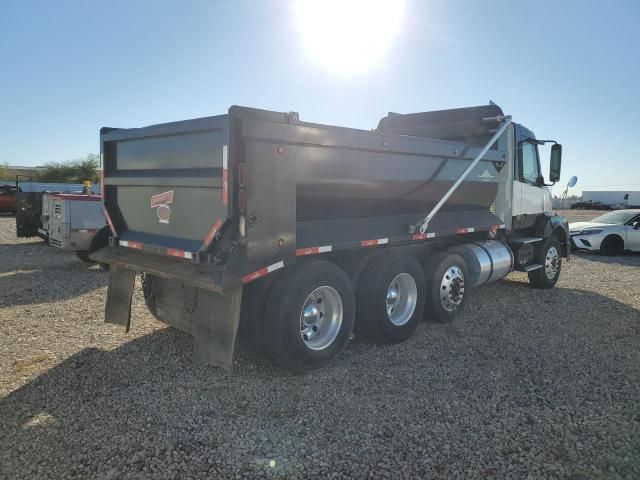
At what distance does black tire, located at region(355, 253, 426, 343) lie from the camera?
5246 mm

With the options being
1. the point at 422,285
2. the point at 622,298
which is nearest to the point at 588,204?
the point at 622,298

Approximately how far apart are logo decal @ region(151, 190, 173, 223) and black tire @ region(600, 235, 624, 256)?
1330cm

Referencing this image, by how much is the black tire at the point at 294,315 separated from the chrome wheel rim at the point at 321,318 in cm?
6

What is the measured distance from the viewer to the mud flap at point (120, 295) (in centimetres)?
537

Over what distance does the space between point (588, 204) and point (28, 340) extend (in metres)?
70.0

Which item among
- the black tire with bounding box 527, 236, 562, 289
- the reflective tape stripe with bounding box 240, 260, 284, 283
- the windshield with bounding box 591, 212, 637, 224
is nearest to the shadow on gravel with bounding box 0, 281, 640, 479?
the reflective tape stripe with bounding box 240, 260, 284, 283

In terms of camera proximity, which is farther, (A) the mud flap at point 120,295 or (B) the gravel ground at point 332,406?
(A) the mud flap at point 120,295

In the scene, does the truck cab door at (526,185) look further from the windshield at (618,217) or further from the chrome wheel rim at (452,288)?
the windshield at (618,217)

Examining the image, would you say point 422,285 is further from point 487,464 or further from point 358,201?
point 487,464

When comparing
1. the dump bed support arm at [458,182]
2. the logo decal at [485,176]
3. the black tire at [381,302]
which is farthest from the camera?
the logo decal at [485,176]

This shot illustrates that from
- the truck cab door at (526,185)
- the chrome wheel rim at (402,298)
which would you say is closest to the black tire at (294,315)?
the chrome wheel rim at (402,298)

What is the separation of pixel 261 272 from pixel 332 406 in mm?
1261

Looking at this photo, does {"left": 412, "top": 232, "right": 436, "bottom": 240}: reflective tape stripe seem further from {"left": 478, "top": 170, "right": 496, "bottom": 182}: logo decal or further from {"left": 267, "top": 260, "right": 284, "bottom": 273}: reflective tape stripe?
{"left": 267, "top": 260, "right": 284, "bottom": 273}: reflective tape stripe

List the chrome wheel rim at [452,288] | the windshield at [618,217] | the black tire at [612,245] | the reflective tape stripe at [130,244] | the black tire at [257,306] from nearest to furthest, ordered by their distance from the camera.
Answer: the black tire at [257,306] → the reflective tape stripe at [130,244] → the chrome wheel rim at [452,288] → the black tire at [612,245] → the windshield at [618,217]
